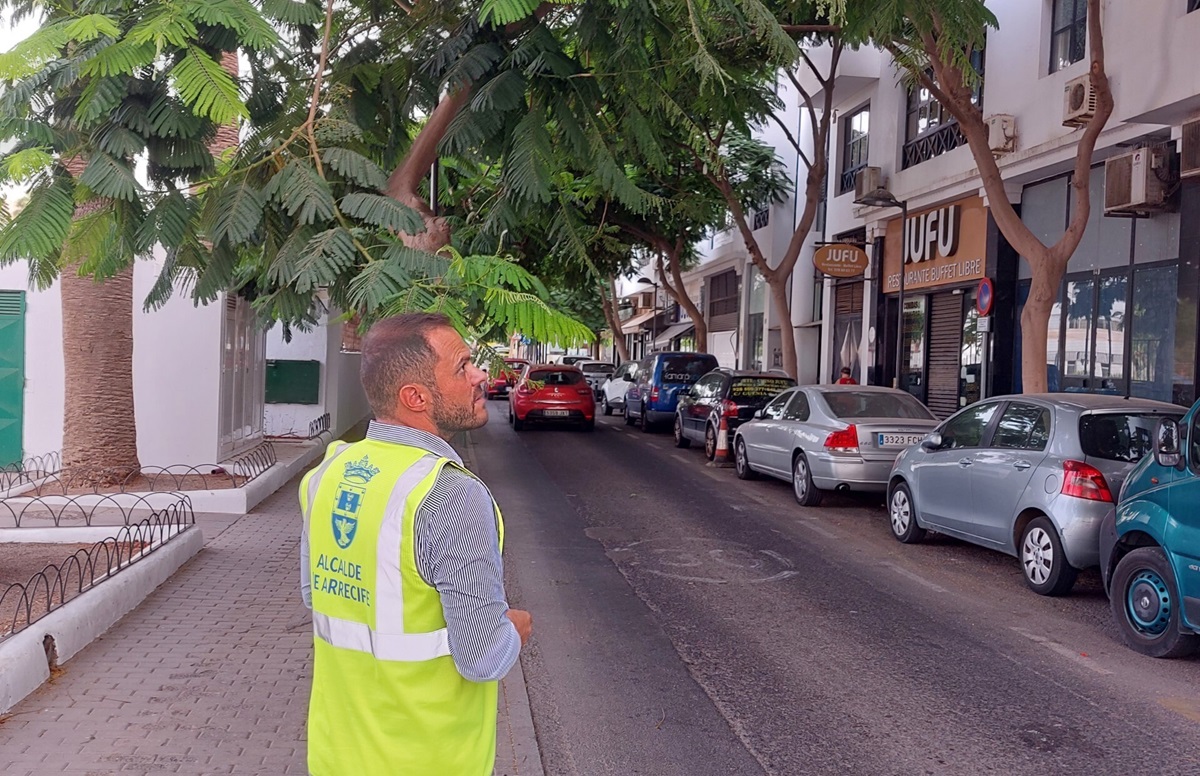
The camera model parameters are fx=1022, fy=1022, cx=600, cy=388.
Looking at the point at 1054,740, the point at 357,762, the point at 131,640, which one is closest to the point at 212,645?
the point at 131,640

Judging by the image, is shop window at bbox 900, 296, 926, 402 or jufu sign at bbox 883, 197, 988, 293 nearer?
jufu sign at bbox 883, 197, 988, 293

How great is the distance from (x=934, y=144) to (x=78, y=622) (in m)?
17.7

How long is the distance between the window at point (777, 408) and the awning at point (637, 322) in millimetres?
32095

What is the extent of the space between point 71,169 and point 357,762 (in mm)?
3182

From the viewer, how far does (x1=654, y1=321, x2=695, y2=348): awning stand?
40.4m

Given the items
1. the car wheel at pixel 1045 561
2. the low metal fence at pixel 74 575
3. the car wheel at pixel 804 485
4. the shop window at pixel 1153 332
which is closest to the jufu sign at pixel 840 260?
the shop window at pixel 1153 332

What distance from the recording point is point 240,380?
1365cm

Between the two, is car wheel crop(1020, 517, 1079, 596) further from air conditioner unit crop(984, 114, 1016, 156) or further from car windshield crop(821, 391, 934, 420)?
air conditioner unit crop(984, 114, 1016, 156)

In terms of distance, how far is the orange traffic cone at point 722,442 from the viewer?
17234 millimetres

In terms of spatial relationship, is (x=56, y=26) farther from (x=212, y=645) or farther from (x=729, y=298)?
(x=729, y=298)

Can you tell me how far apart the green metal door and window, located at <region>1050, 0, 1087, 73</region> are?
584 inches

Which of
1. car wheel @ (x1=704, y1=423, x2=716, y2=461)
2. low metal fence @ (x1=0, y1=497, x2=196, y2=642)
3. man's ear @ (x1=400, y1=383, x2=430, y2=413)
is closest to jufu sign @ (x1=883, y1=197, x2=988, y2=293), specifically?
car wheel @ (x1=704, y1=423, x2=716, y2=461)

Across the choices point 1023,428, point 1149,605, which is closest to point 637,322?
point 1023,428

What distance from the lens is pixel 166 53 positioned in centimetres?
429
